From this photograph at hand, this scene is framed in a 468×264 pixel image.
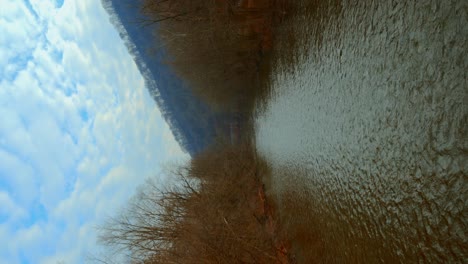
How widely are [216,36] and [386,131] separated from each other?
335 inches

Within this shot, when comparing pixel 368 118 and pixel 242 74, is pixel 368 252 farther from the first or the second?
pixel 242 74

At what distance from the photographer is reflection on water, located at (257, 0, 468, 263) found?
3.79 metres

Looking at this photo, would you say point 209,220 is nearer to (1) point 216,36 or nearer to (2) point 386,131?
(1) point 216,36

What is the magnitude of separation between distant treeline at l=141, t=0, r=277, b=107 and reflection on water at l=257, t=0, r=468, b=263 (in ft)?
10.3

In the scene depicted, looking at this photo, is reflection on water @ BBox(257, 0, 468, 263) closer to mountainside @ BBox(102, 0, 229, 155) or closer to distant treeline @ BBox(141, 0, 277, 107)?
distant treeline @ BBox(141, 0, 277, 107)

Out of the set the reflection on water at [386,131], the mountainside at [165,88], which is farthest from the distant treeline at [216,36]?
the reflection on water at [386,131]

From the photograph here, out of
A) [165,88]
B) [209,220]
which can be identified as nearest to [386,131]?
[209,220]

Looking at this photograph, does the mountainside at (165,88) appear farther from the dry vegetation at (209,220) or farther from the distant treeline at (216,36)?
the dry vegetation at (209,220)

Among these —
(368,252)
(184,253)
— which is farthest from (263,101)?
(368,252)

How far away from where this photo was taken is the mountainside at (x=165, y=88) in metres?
15.3

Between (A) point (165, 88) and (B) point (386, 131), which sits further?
(A) point (165, 88)

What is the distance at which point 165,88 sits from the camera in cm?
1917

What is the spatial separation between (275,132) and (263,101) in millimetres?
1982

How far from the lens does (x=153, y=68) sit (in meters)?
17.8
